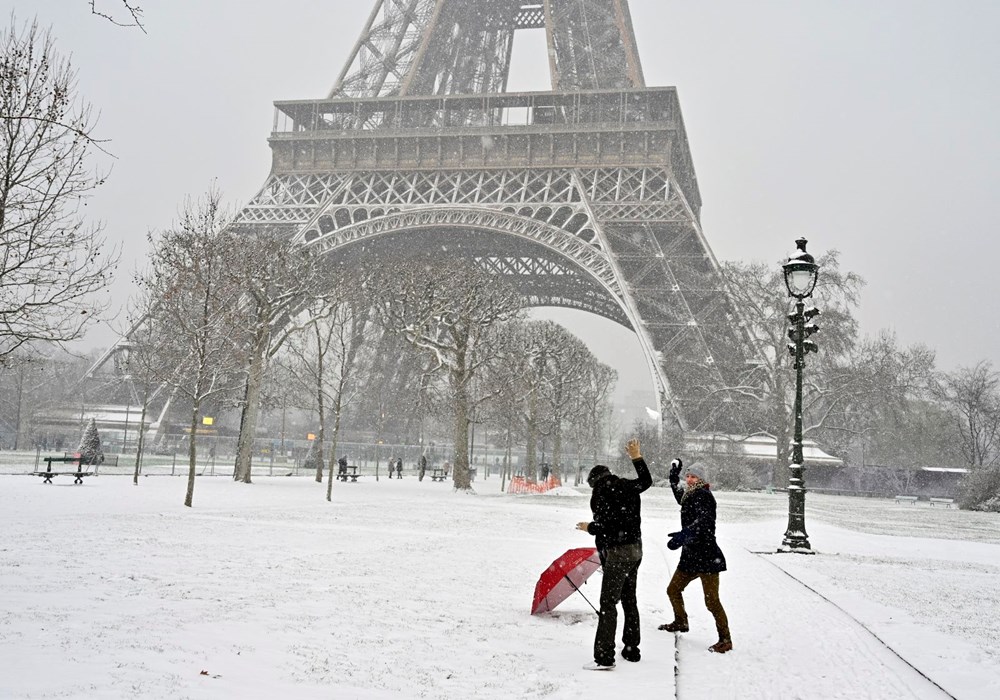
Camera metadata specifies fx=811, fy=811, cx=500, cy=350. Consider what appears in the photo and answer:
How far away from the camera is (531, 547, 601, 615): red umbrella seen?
7.33 metres

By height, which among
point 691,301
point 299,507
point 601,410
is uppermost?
point 691,301

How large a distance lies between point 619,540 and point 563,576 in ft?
4.91

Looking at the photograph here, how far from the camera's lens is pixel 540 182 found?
43.8 meters

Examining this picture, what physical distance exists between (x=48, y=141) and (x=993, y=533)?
21957mm

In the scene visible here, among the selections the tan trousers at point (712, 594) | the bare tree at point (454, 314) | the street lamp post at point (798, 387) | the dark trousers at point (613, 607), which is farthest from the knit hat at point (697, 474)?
the bare tree at point (454, 314)

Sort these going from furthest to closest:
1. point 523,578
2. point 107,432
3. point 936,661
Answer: point 107,432, point 523,578, point 936,661

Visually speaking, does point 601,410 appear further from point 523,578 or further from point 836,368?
point 523,578

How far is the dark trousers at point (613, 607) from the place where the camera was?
5773 millimetres

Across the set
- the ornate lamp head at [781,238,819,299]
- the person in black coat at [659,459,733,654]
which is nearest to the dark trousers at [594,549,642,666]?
the person in black coat at [659,459,733,654]

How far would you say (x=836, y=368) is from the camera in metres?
38.0

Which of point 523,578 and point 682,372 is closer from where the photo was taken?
point 523,578

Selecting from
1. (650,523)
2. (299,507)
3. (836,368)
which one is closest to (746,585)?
(650,523)

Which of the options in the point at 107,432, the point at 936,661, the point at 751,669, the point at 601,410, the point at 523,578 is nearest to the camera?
the point at 751,669

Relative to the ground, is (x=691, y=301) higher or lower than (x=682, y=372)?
higher
